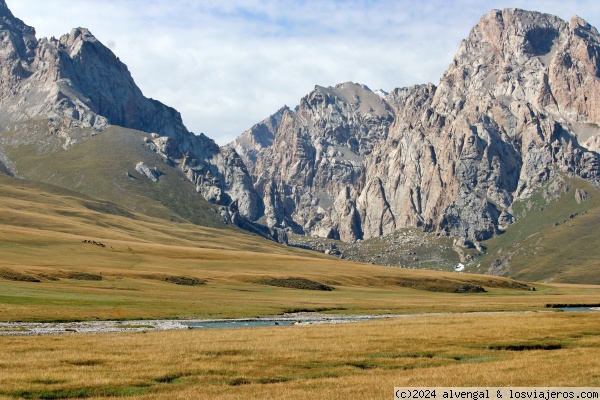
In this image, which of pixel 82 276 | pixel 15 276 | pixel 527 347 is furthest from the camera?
pixel 82 276

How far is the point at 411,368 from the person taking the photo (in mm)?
46719

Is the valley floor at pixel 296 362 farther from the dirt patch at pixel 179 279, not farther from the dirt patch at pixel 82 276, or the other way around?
the dirt patch at pixel 179 279

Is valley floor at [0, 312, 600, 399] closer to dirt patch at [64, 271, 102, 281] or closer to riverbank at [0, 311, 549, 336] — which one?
riverbank at [0, 311, 549, 336]

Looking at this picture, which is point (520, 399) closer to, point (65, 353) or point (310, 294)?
point (65, 353)

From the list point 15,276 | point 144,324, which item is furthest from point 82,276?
point 144,324

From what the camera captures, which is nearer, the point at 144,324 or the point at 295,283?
the point at 144,324

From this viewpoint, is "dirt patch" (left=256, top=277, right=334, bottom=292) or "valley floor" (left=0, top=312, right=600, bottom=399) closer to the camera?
"valley floor" (left=0, top=312, right=600, bottom=399)

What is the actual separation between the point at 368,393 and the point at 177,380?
1275 centimetres

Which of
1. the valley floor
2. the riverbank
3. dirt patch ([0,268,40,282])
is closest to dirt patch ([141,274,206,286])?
dirt patch ([0,268,40,282])

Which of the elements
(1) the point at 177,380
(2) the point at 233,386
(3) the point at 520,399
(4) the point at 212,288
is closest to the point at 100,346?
(1) the point at 177,380

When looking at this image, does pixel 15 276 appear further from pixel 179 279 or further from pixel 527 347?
pixel 527 347

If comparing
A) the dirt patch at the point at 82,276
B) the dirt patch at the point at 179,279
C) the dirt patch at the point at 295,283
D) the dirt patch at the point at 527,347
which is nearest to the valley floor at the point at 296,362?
the dirt patch at the point at 527,347

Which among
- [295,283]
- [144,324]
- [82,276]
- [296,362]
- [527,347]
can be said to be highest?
[527,347]

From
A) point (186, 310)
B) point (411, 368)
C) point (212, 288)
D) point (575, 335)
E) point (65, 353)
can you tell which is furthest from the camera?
point (212, 288)
